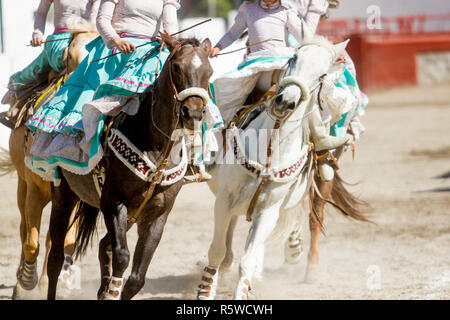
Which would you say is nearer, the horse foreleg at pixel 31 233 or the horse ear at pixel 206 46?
the horse ear at pixel 206 46

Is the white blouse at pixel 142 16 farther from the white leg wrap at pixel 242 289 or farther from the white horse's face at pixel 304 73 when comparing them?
the white leg wrap at pixel 242 289

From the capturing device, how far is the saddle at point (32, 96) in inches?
240

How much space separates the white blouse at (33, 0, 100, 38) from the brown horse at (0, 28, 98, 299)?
159 millimetres

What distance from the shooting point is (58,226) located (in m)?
5.62

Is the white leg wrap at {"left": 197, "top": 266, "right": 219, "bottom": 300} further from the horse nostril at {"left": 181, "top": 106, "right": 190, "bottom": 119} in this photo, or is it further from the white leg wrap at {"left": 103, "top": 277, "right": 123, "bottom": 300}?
the horse nostril at {"left": 181, "top": 106, "right": 190, "bottom": 119}

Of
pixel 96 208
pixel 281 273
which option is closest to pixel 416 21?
pixel 281 273

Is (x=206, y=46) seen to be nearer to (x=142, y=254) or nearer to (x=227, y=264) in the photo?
(x=142, y=254)

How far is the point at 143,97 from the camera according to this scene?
16.5 ft

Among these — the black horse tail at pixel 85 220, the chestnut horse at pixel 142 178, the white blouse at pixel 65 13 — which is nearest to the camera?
the chestnut horse at pixel 142 178

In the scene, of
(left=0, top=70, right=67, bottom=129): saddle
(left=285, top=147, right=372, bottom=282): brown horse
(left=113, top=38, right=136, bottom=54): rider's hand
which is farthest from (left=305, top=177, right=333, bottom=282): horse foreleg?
(left=113, top=38, right=136, bottom=54): rider's hand

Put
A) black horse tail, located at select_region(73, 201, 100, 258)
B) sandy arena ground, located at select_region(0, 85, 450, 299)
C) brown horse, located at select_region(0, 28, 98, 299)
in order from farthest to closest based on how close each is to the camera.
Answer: sandy arena ground, located at select_region(0, 85, 450, 299) < brown horse, located at select_region(0, 28, 98, 299) < black horse tail, located at select_region(73, 201, 100, 258)

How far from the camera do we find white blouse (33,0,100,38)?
20.4 feet

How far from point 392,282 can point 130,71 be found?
3005mm

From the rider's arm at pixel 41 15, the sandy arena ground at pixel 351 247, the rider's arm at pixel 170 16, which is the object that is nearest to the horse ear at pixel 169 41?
the rider's arm at pixel 170 16
